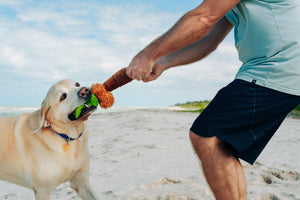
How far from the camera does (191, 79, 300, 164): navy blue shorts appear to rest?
2039 mm

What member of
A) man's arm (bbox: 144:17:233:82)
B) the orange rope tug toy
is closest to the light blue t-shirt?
man's arm (bbox: 144:17:233:82)

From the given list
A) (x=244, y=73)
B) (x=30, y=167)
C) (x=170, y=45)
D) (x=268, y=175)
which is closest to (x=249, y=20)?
(x=244, y=73)

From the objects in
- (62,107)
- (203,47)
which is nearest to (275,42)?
(203,47)

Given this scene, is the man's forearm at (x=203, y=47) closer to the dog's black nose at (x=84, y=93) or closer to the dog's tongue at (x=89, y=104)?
the dog's tongue at (x=89, y=104)

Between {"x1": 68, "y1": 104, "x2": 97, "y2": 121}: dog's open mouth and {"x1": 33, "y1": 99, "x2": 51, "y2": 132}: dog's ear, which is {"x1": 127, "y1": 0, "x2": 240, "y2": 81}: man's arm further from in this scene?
{"x1": 33, "y1": 99, "x2": 51, "y2": 132}: dog's ear

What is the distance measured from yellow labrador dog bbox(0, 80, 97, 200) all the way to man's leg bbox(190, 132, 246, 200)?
1315 millimetres

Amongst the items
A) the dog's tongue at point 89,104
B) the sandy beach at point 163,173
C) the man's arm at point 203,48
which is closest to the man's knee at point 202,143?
the man's arm at point 203,48

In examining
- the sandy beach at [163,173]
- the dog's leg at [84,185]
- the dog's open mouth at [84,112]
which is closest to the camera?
the dog's open mouth at [84,112]

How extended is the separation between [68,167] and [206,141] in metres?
1.67

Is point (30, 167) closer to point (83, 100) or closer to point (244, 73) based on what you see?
point (83, 100)

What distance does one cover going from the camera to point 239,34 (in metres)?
2.26

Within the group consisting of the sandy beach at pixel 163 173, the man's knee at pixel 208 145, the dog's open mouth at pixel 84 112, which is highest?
the dog's open mouth at pixel 84 112

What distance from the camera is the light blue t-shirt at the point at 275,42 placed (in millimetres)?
2051

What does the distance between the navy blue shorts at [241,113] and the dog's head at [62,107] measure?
1384 mm
